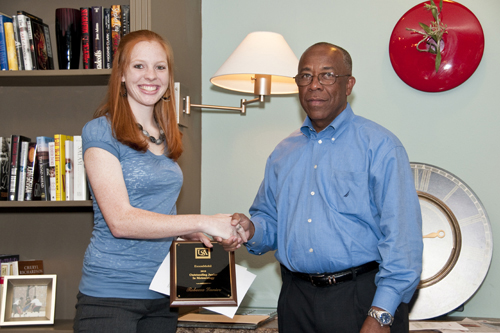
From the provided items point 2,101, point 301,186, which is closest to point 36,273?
point 2,101

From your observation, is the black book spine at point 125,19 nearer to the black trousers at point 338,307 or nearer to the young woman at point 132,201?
the young woman at point 132,201

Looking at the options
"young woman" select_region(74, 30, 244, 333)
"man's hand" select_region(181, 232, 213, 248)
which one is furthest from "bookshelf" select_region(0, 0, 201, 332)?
"young woman" select_region(74, 30, 244, 333)

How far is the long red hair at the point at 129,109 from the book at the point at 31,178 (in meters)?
0.70

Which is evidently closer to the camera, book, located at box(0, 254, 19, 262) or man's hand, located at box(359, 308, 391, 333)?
man's hand, located at box(359, 308, 391, 333)

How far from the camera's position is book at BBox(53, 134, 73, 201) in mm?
2074

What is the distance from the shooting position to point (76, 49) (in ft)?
6.99

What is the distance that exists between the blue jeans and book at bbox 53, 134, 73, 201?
74cm

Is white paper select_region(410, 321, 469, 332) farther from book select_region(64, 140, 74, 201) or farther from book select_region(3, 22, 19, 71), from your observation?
book select_region(3, 22, 19, 71)

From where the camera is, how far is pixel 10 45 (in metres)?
2.12

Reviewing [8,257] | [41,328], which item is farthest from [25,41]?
[41,328]

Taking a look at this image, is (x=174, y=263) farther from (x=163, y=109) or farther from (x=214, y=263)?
(x=163, y=109)


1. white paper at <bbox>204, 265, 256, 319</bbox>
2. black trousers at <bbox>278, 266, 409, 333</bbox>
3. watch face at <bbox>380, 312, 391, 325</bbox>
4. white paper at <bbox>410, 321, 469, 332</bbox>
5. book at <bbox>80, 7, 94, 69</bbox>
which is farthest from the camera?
book at <bbox>80, 7, 94, 69</bbox>

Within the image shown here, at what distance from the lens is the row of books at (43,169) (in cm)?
208

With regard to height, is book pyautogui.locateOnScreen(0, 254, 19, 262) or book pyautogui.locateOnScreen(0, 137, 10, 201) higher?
book pyautogui.locateOnScreen(0, 137, 10, 201)
